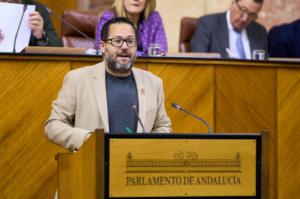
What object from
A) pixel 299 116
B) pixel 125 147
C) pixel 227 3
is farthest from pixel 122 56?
pixel 227 3

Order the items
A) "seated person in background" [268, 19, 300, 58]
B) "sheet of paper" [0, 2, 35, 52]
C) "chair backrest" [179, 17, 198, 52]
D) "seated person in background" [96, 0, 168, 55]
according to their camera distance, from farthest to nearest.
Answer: "seated person in background" [268, 19, 300, 58] → "chair backrest" [179, 17, 198, 52] → "seated person in background" [96, 0, 168, 55] → "sheet of paper" [0, 2, 35, 52]

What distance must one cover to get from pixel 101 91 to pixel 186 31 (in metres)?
2.86

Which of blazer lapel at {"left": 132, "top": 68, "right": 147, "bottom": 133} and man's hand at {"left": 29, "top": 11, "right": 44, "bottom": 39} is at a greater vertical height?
man's hand at {"left": 29, "top": 11, "right": 44, "bottom": 39}

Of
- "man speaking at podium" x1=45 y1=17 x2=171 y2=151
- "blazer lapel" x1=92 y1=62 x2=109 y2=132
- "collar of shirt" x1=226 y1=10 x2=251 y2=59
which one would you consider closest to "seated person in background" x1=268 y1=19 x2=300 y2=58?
"collar of shirt" x1=226 y1=10 x2=251 y2=59

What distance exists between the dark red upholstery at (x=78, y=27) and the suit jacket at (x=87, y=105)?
7.53ft

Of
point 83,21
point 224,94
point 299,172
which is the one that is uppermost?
point 83,21

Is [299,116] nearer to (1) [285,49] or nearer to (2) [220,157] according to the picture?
(1) [285,49]

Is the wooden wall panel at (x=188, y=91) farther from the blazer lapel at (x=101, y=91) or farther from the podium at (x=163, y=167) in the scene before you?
the podium at (x=163, y=167)

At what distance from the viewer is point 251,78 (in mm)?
6652

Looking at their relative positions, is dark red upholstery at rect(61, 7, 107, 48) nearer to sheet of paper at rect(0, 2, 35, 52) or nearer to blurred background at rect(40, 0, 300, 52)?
sheet of paper at rect(0, 2, 35, 52)

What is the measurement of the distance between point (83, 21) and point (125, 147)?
10.9 ft

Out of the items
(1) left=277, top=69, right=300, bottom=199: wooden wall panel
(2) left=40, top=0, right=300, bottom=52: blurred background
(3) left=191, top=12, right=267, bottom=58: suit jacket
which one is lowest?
(1) left=277, top=69, right=300, bottom=199: wooden wall panel

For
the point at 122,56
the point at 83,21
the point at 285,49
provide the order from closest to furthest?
the point at 122,56, the point at 83,21, the point at 285,49

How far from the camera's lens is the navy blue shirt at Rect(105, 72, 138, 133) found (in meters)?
5.22
